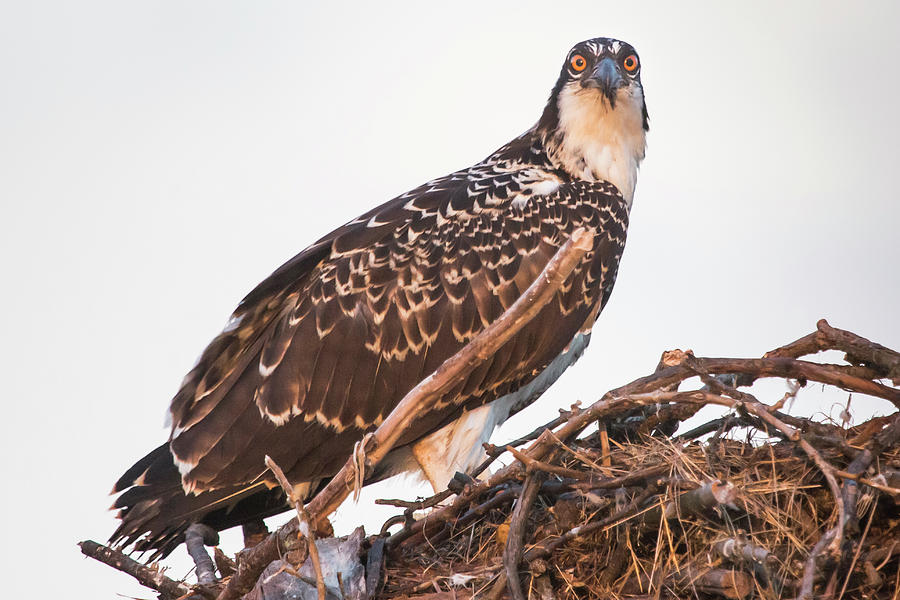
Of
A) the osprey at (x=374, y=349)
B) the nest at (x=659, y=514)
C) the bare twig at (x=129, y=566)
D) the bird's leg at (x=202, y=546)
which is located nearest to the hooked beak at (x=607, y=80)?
the osprey at (x=374, y=349)

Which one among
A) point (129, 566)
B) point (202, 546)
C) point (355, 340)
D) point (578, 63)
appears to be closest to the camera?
point (129, 566)

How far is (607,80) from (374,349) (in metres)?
2.21

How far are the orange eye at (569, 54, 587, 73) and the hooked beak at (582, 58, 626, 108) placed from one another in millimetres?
131

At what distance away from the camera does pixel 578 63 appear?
695 centimetres

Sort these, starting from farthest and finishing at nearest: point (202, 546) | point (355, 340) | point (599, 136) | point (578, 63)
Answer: point (578, 63) → point (599, 136) → point (355, 340) → point (202, 546)

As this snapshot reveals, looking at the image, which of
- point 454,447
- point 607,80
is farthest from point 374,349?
point 607,80

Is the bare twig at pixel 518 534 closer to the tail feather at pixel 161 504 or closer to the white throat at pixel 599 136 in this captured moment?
the tail feather at pixel 161 504

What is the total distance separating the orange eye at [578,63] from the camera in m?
6.92

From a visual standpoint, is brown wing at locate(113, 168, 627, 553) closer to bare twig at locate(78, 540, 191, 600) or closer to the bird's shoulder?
the bird's shoulder

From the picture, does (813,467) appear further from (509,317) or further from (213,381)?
(213,381)

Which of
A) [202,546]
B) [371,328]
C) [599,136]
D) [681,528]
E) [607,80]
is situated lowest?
[681,528]

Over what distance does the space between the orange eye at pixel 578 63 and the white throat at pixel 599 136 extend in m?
0.12

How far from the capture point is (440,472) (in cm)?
592

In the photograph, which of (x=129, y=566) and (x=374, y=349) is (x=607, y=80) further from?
(x=129, y=566)
